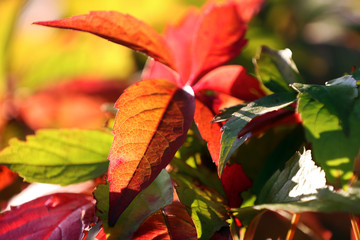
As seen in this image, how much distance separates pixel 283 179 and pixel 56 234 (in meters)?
0.20

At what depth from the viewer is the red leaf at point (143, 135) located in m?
0.31

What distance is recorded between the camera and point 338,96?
0.32 metres

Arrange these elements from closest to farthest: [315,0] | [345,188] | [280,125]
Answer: [345,188] → [280,125] → [315,0]

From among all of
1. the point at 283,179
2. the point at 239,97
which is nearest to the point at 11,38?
the point at 239,97

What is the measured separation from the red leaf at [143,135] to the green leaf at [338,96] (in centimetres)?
10

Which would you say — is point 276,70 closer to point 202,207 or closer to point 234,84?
point 234,84

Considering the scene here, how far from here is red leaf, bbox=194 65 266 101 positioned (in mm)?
449

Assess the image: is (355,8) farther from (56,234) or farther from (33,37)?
(56,234)

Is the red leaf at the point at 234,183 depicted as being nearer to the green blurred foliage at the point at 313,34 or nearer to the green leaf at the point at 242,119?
the green leaf at the point at 242,119

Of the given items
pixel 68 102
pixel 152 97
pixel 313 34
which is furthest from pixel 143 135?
pixel 313 34

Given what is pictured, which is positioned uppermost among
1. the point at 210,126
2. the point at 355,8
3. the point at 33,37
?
the point at 210,126

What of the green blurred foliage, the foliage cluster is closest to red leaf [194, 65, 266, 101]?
the foliage cluster

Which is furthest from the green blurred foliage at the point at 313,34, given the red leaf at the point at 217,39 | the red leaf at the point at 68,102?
the red leaf at the point at 217,39

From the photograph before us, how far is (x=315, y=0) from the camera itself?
4.13 ft
